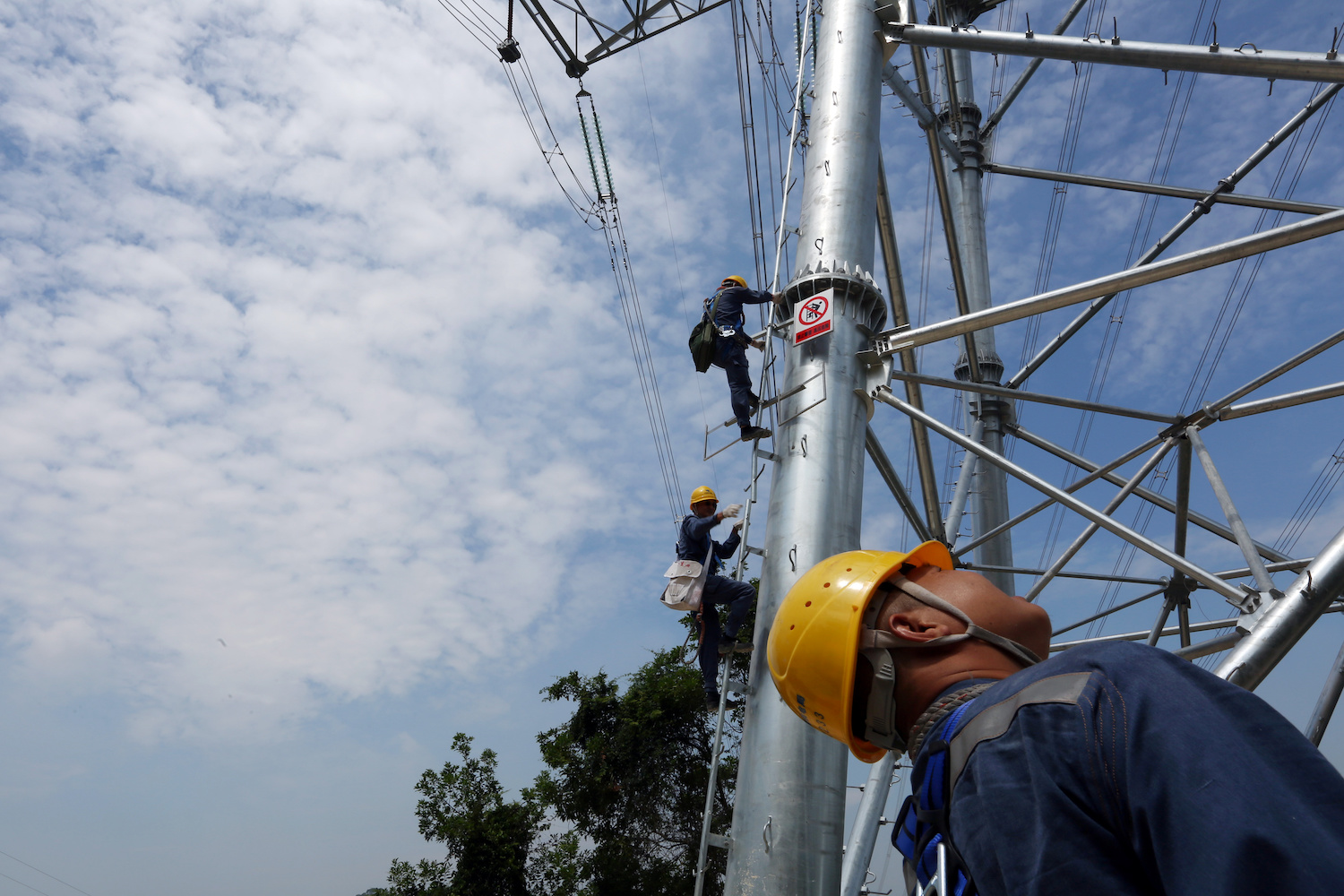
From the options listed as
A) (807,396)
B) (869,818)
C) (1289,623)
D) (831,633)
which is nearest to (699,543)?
(807,396)

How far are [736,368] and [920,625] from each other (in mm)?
6228

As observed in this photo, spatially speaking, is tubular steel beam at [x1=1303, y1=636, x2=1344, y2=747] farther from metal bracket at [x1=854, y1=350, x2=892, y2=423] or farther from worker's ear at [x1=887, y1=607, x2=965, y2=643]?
worker's ear at [x1=887, y1=607, x2=965, y2=643]

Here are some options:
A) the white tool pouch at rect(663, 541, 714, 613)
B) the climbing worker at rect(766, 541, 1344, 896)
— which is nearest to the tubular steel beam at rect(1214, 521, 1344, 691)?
the climbing worker at rect(766, 541, 1344, 896)

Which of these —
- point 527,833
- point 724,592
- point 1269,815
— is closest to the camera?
point 1269,815

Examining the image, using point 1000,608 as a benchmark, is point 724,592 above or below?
above

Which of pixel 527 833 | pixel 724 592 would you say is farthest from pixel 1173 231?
pixel 527 833

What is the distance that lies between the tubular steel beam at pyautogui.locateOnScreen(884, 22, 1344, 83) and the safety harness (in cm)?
630

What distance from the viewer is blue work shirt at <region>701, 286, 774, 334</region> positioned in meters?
8.13

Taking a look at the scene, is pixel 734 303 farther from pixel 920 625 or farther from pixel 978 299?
pixel 920 625

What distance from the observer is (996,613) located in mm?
1702

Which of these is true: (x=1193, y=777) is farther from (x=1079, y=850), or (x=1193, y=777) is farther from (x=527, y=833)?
(x=527, y=833)

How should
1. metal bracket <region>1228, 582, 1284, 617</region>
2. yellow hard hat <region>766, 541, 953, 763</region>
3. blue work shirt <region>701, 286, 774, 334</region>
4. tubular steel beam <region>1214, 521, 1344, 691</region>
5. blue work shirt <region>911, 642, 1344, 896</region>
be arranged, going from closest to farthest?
1. blue work shirt <region>911, 642, 1344, 896</region>
2. yellow hard hat <region>766, 541, 953, 763</region>
3. tubular steel beam <region>1214, 521, 1344, 691</region>
4. metal bracket <region>1228, 582, 1284, 617</region>
5. blue work shirt <region>701, 286, 774, 334</region>

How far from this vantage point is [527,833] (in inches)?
781

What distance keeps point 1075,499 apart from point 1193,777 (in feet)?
16.0
